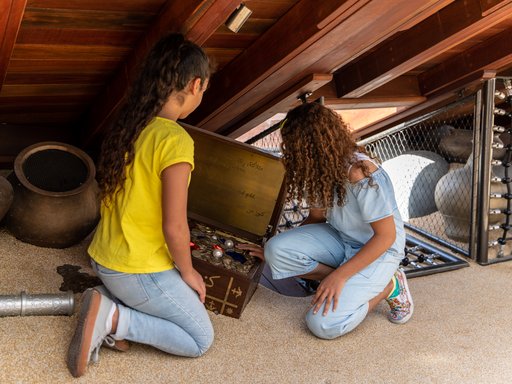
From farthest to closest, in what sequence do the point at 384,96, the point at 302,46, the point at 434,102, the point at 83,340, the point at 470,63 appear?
the point at 434,102 < the point at 384,96 < the point at 470,63 < the point at 302,46 < the point at 83,340

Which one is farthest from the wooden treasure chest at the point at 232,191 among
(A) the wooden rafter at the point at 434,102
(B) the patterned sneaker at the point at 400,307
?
(A) the wooden rafter at the point at 434,102

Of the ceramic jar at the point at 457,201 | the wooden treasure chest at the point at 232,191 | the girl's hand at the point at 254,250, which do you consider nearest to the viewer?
the girl's hand at the point at 254,250

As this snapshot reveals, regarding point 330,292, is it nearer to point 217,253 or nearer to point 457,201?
point 217,253

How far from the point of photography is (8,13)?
6.20ft

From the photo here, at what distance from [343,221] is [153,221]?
0.80 meters

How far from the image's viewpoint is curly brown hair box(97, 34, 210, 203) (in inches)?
79.2

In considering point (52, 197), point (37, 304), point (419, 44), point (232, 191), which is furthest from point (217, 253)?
point (419, 44)

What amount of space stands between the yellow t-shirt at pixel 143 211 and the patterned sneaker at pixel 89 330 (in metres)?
0.13

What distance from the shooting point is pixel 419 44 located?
3.07 metres

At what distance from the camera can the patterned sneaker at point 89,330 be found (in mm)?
1855

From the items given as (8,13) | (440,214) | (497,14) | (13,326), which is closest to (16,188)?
(13,326)

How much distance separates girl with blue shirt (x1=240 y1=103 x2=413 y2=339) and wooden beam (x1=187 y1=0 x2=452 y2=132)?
278 mm

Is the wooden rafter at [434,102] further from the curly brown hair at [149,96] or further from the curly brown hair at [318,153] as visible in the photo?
the curly brown hair at [149,96]

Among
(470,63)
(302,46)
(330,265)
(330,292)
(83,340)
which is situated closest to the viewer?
(83,340)
